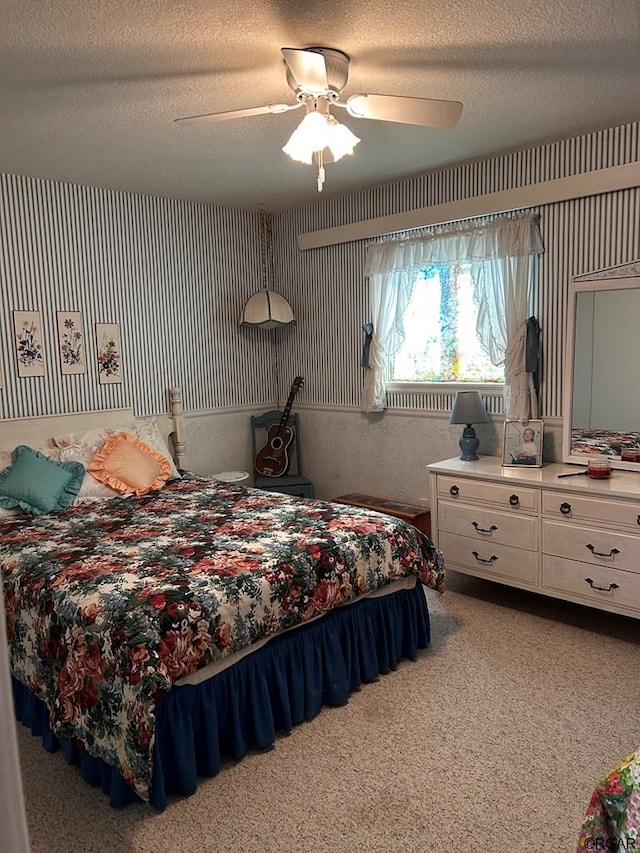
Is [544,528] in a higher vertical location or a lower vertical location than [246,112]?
lower

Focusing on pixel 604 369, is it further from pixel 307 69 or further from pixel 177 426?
pixel 177 426

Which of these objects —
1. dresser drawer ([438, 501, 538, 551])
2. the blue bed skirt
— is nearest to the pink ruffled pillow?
the blue bed skirt

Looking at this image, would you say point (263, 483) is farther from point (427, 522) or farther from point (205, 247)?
point (205, 247)

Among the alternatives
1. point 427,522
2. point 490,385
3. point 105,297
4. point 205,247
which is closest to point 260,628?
point 427,522

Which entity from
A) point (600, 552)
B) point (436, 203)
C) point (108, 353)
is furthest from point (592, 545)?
A: point (108, 353)

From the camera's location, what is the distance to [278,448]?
5246 millimetres

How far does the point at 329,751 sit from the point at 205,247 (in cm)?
372

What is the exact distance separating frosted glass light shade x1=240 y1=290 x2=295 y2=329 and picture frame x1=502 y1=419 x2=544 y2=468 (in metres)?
2.01

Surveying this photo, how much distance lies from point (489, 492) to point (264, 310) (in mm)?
2296

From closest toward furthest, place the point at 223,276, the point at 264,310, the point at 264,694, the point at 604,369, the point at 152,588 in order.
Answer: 1. the point at 152,588
2. the point at 264,694
3. the point at 604,369
4. the point at 264,310
5. the point at 223,276

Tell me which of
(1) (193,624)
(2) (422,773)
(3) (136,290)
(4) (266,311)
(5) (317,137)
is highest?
(5) (317,137)

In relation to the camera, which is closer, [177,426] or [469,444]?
[469,444]

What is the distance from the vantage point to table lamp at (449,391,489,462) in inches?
154

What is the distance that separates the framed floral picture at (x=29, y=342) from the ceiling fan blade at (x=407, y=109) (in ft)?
8.34
